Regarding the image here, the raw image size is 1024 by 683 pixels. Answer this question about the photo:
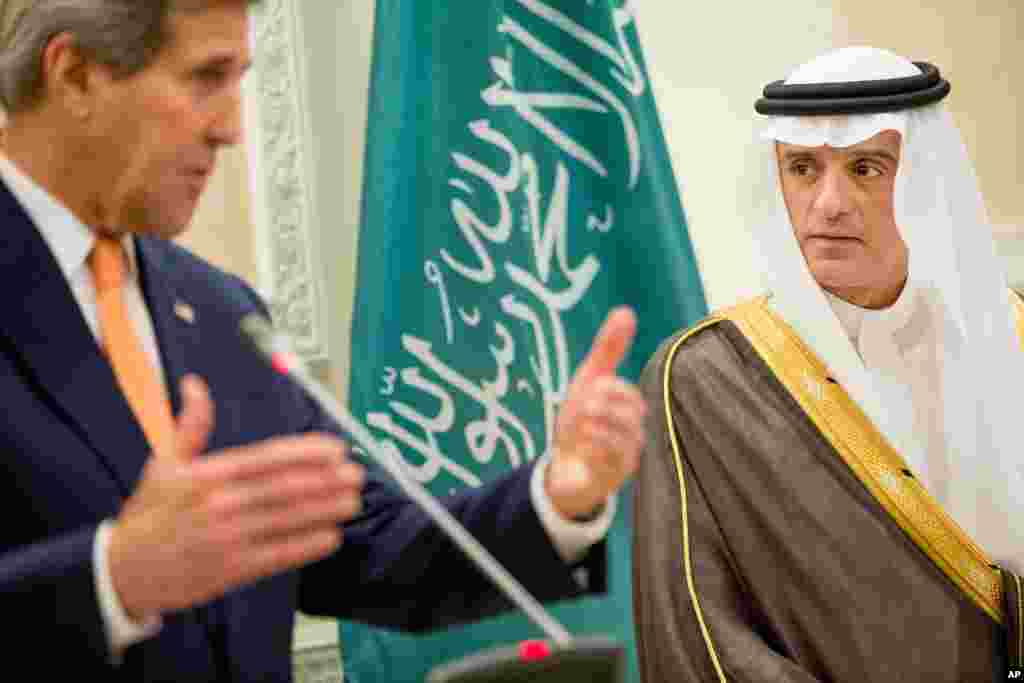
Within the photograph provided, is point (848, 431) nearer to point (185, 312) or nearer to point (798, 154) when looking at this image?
point (798, 154)

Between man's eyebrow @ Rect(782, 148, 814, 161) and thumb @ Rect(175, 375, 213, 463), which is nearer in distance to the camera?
thumb @ Rect(175, 375, 213, 463)

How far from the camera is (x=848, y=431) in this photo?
3008 mm

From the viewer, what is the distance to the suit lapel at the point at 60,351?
1679 mm

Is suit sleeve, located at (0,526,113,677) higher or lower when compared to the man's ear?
lower

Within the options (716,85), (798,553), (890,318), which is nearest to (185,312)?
(798,553)

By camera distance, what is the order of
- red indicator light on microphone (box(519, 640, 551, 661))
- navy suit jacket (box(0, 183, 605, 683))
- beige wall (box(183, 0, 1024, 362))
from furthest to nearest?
1. beige wall (box(183, 0, 1024, 362))
2. navy suit jacket (box(0, 183, 605, 683))
3. red indicator light on microphone (box(519, 640, 551, 661))

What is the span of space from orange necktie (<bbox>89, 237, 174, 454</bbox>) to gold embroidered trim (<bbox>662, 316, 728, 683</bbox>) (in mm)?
1335

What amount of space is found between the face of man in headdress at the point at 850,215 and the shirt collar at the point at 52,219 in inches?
66.6

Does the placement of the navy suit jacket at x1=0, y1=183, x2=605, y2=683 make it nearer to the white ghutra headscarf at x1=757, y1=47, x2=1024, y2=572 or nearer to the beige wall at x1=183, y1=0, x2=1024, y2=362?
the white ghutra headscarf at x1=757, y1=47, x2=1024, y2=572

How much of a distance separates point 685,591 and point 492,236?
895 mm

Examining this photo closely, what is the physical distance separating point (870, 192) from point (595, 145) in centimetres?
61

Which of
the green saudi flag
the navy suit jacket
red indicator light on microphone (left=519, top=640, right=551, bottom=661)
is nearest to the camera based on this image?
red indicator light on microphone (left=519, top=640, right=551, bottom=661)

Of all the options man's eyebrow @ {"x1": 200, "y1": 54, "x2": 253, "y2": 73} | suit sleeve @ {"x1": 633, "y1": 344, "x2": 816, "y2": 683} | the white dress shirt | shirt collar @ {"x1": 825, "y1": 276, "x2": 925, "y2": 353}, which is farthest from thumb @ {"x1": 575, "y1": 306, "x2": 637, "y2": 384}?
shirt collar @ {"x1": 825, "y1": 276, "x2": 925, "y2": 353}

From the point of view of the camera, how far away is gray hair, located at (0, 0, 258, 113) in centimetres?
173
